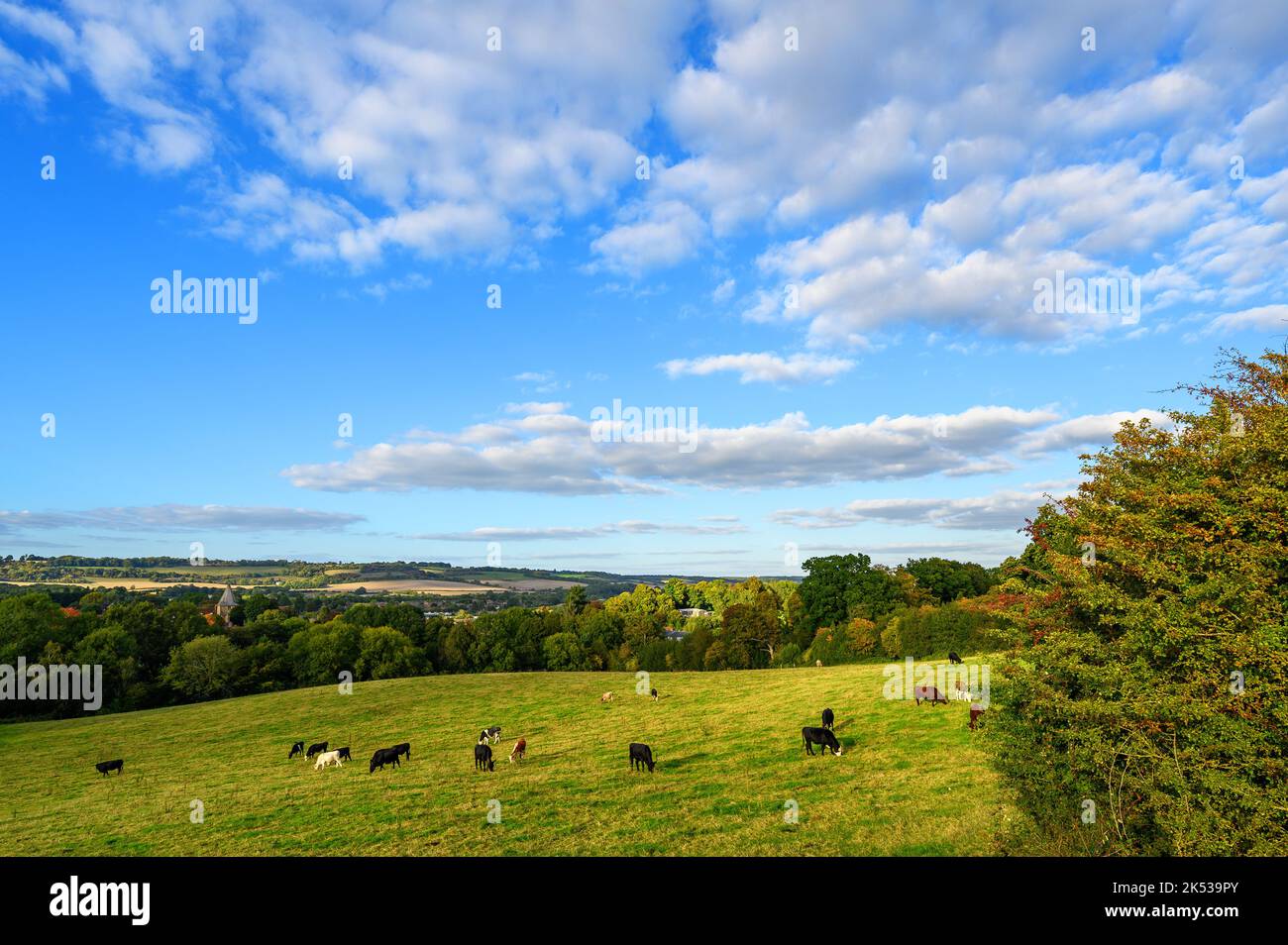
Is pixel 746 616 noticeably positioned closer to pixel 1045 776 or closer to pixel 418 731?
pixel 418 731

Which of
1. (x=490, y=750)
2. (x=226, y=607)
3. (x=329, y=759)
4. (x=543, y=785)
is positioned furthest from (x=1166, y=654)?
(x=226, y=607)

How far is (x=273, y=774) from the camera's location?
26.0 meters

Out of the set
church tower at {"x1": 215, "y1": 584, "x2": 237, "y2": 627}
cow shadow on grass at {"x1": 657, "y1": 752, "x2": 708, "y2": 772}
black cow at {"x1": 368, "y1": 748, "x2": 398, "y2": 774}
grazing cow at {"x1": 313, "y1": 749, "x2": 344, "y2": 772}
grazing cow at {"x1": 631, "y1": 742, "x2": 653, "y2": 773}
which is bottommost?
church tower at {"x1": 215, "y1": 584, "x2": 237, "y2": 627}

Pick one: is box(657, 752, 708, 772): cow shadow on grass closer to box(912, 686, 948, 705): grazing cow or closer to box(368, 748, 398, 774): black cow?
box(368, 748, 398, 774): black cow

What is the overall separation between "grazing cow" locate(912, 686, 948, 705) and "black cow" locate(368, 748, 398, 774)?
78.1 feet

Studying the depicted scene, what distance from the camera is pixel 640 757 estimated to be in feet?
77.0

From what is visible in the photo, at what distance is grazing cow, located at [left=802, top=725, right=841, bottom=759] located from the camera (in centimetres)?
2344

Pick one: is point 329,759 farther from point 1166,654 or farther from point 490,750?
point 1166,654

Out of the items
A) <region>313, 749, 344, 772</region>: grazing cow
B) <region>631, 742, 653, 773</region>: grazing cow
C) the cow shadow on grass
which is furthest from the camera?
<region>313, 749, 344, 772</region>: grazing cow

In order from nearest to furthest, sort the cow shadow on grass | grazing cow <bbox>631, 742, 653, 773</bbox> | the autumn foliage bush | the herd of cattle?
the autumn foliage bush, grazing cow <bbox>631, 742, 653, 773</bbox>, the cow shadow on grass, the herd of cattle

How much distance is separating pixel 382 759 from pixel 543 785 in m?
8.71

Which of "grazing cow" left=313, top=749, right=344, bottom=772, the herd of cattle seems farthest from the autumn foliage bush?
"grazing cow" left=313, top=749, right=344, bottom=772
